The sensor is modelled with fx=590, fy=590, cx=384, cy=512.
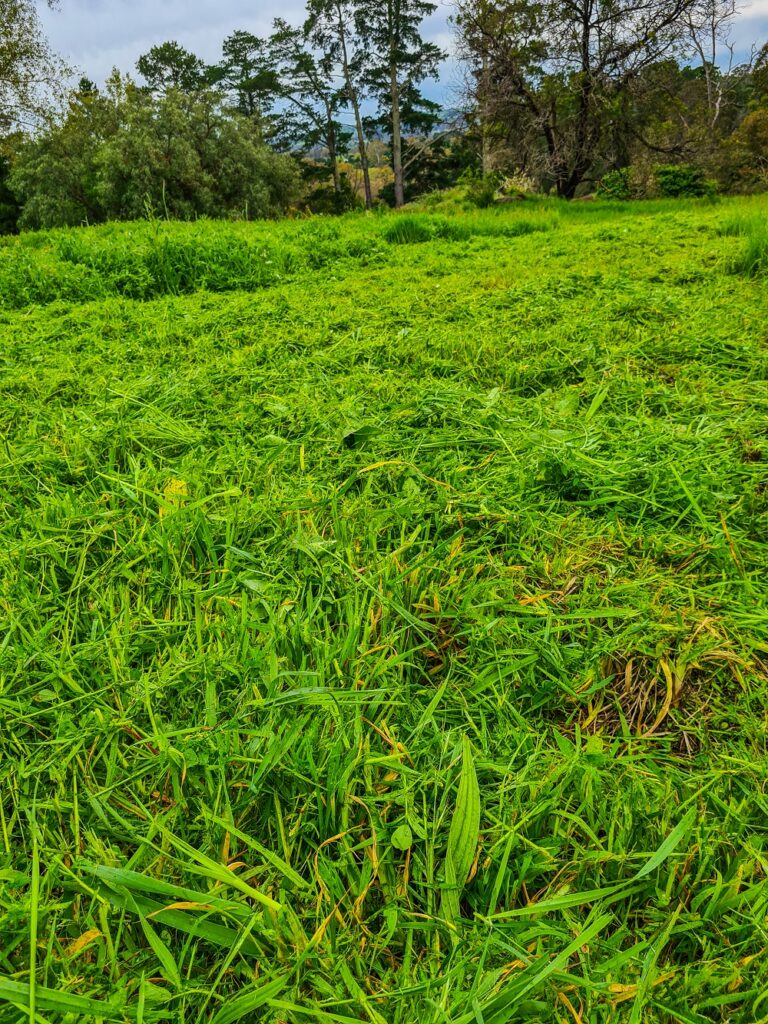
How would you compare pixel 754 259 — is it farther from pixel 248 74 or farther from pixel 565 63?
pixel 248 74

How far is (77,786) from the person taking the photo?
1077 millimetres

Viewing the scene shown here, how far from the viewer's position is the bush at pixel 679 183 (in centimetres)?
1539

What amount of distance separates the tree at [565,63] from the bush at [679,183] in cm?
209

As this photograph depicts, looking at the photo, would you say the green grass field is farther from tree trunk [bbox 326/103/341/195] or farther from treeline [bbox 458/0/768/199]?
tree trunk [bbox 326/103/341/195]

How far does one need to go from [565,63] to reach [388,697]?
20.3 m

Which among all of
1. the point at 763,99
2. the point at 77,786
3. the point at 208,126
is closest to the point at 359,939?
the point at 77,786

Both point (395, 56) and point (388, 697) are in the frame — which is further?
point (395, 56)

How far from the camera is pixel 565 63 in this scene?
16.2 meters

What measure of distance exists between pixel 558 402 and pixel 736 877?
1.79m

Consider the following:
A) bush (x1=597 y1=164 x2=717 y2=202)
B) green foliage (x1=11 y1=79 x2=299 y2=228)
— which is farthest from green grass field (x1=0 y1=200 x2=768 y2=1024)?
green foliage (x1=11 y1=79 x2=299 y2=228)

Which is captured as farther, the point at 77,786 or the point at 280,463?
the point at 280,463

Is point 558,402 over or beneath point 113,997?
over

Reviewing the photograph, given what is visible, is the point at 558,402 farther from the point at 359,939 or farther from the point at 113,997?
the point at 113,997

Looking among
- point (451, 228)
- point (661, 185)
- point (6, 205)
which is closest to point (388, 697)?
point (451, 228)
